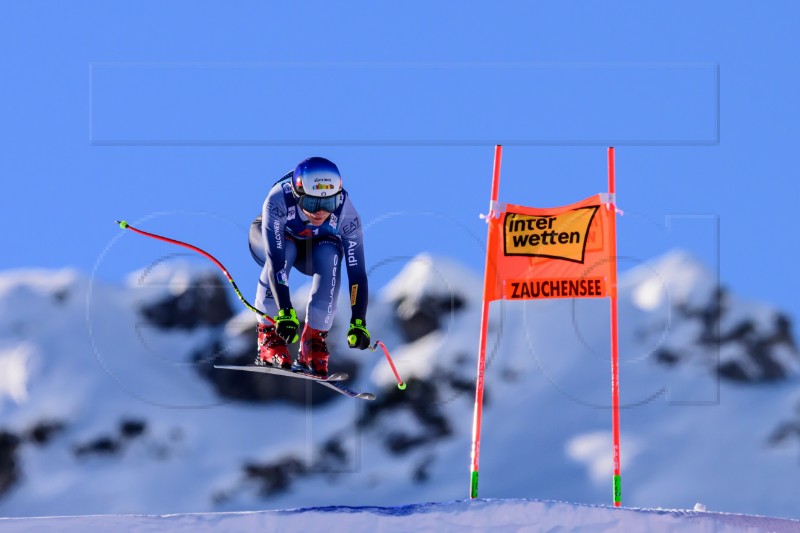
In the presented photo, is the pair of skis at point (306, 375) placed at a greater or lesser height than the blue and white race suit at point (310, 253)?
lesser

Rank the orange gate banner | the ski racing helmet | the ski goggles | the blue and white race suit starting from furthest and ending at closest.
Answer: the orange gate banner < the blue and white race suit < the ski goggles < the ski racing helmet

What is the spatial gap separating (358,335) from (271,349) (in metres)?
0.92

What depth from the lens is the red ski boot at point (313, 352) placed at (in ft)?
47.9

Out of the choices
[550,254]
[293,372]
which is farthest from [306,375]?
[550,254]

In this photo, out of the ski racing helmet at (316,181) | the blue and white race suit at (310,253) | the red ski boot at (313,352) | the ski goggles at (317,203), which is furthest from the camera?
the red ski boot at (313,352)

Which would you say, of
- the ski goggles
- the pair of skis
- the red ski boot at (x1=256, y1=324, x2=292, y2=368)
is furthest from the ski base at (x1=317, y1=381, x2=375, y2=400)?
the ski goggles

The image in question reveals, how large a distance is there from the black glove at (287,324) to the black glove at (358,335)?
0.56 m

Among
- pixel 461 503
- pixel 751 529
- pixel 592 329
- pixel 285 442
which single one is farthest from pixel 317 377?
pixel 285 442

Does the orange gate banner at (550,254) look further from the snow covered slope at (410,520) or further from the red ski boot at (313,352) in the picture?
the snow covered slope at (410,520)

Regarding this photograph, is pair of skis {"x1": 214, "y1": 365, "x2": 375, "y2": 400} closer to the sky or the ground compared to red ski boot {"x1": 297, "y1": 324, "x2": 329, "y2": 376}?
closer to the ground

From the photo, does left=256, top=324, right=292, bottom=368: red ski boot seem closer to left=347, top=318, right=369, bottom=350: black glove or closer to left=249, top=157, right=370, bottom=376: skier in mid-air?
left=249, top=157, right=370, bottom=376: skier in mid-air

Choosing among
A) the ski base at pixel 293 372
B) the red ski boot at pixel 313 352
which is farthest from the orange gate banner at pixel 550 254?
the ski base at pixel 293 372

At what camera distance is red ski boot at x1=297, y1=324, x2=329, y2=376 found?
14594mm

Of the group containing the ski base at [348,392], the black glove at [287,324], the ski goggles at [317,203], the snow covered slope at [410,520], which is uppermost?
the ski goggles at [317,203]
